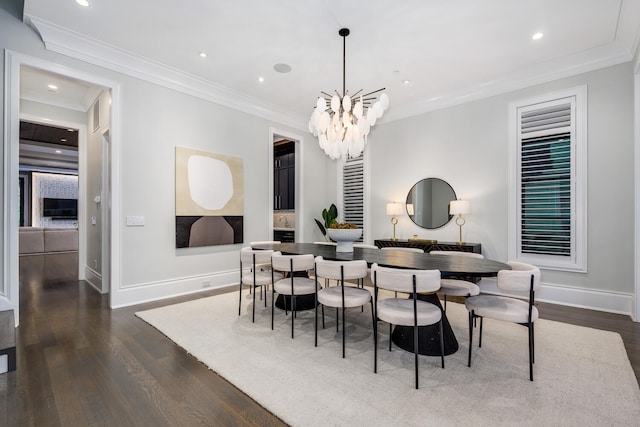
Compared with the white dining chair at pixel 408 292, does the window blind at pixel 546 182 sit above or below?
above

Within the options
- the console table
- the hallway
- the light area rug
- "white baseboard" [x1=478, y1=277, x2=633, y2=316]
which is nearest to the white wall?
"white baseboard" [x1=478, y1=277, x2=633, y2=316]

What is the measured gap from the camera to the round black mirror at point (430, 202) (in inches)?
189

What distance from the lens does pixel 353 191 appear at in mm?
6078

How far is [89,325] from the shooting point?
3006 mm

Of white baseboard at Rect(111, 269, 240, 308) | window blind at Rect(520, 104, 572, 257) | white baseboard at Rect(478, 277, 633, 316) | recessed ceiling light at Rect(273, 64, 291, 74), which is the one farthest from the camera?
recessed ceiling light at Rect(273, 64, 291, 74)

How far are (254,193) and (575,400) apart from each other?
180 inches

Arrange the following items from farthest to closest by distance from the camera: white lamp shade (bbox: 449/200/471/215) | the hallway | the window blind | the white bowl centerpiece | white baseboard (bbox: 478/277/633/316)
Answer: white lamp shade (bbox: 449/200/471/215), the window blind, white baseboard (bbox: 478/277/633/316), the white bowl centerpiece, the hallway

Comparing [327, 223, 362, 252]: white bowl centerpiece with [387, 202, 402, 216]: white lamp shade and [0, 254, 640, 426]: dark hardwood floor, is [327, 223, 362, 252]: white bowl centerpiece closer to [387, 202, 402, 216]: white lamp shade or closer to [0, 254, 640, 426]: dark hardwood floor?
[0, 254, 640, 426]: dark hardwood floor

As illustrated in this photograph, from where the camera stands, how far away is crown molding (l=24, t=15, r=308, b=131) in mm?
3145

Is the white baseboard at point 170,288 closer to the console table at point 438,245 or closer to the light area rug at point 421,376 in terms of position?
the light area rug at point 421,376

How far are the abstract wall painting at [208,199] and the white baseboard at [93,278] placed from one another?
1437mm

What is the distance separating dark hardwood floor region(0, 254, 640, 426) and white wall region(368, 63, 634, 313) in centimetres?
77

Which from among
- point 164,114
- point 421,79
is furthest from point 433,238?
point 164,114

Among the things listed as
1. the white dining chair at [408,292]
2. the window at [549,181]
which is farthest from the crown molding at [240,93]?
the white dining chair at [408,292]
